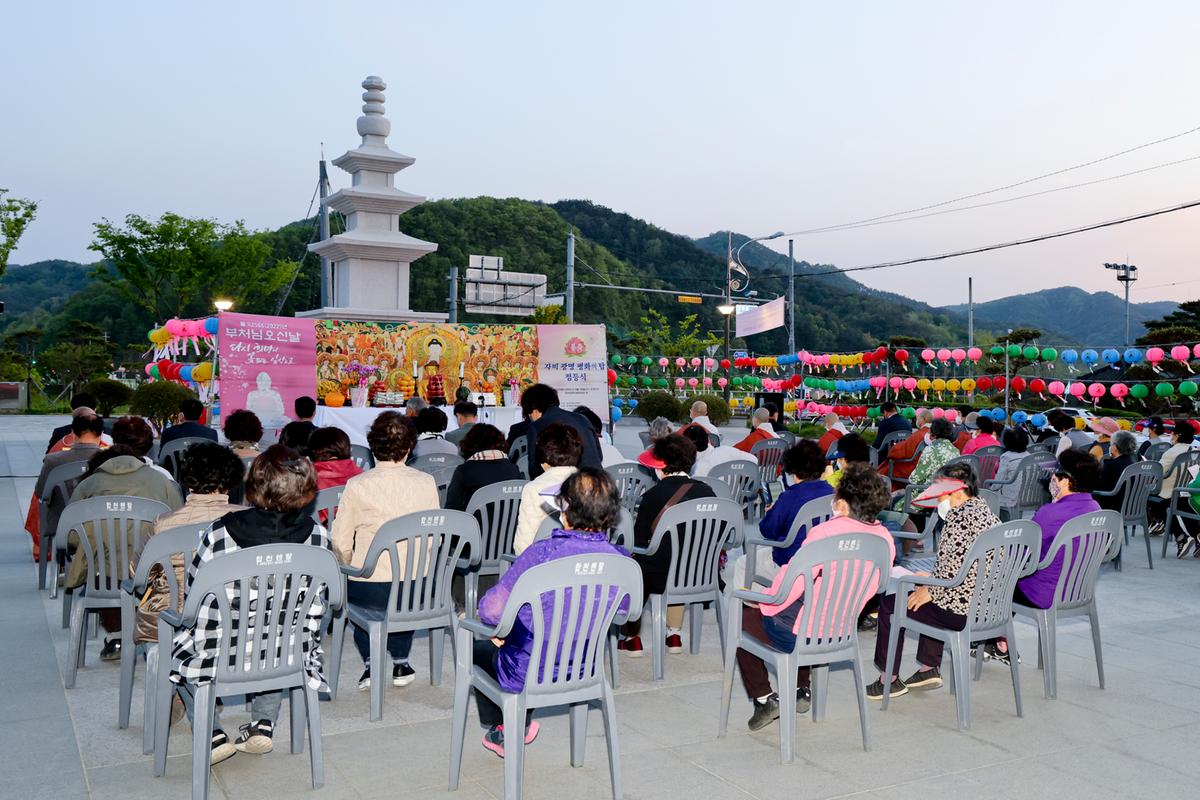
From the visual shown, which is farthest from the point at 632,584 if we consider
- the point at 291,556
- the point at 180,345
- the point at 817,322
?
the point at 817,322

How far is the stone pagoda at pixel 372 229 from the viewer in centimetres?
1784

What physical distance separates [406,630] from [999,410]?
1687 centimetres

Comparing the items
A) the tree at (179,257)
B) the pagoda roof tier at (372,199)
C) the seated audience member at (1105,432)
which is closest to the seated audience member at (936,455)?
the seated audience member at (1105,432)

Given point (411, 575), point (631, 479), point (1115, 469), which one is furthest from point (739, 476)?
point (411, 575)

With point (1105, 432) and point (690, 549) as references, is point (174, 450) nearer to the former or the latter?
point (690, 549)

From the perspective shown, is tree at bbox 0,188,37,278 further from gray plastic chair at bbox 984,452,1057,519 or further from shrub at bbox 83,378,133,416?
gray plastic chair at bbox 984,452,1057,519

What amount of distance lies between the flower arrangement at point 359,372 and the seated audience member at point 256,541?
10.4 meters

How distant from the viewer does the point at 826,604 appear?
13.0 feet

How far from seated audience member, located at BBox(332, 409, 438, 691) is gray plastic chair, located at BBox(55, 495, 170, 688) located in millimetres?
943

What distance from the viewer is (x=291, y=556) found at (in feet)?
11.2

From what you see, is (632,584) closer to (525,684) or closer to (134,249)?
(525,684)

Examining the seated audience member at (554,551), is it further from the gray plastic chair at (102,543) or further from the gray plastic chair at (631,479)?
the gray plastic chair at (631,479)

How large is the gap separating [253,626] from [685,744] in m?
1.89

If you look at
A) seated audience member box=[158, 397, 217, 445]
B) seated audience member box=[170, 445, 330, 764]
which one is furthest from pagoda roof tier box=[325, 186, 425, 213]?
seated audience member box=[170, 445, 330, 764]
